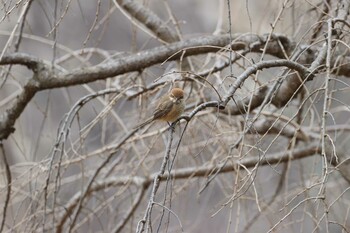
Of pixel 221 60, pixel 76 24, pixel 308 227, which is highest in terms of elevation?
pixel 76 24

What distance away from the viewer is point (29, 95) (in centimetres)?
396

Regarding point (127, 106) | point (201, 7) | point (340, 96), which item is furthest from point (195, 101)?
point (201, 7)

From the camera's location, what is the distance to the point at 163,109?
11.9ft

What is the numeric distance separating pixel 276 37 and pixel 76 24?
331 inches

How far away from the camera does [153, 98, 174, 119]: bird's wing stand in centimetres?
360

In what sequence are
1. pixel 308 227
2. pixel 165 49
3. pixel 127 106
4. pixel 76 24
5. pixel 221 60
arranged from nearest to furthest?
pixel 165 49 → pixel 221 60 → pixel 127 106 → pixel 308 227 → pixel 76 24

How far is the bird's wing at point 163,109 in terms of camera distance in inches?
142

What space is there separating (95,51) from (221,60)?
31.3 inches

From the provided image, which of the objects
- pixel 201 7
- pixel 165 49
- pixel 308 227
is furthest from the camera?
pixel 201 7

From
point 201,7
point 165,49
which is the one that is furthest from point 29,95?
point 201,7

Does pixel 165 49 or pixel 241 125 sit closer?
pixel 165 49

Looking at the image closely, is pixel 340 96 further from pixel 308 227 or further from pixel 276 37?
pixel 276 37

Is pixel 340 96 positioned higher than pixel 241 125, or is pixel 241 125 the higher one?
pixel 340 96

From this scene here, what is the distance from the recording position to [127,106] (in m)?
10.1
